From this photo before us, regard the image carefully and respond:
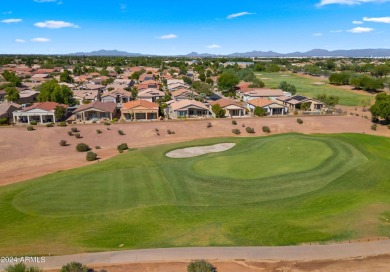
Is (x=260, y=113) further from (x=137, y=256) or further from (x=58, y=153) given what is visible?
(x=137, y=256)

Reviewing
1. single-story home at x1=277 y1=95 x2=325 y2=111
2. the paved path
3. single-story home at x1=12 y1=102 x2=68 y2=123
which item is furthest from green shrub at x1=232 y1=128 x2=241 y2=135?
the paved path

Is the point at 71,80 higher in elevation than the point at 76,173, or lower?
higher

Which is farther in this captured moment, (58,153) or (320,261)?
(58,153)

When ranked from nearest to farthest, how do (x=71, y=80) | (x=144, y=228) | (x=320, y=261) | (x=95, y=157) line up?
1. (x=320, y=261)
2. (x=144, y=228)
3. (x=95, y=157)
4. (x=71, y=80)

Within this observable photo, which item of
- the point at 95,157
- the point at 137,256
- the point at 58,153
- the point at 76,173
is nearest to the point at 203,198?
the point at 137,256

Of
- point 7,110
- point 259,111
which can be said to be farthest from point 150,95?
point 7,110

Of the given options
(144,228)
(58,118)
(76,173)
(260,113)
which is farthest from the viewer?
(260,113)

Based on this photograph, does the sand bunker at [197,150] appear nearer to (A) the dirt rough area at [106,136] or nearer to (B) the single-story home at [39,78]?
(A) the dirt rough area at [106,136]

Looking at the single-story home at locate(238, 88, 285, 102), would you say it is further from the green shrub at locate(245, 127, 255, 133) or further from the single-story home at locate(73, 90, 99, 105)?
the single-story home at locate(73, 90, 99, 105)
